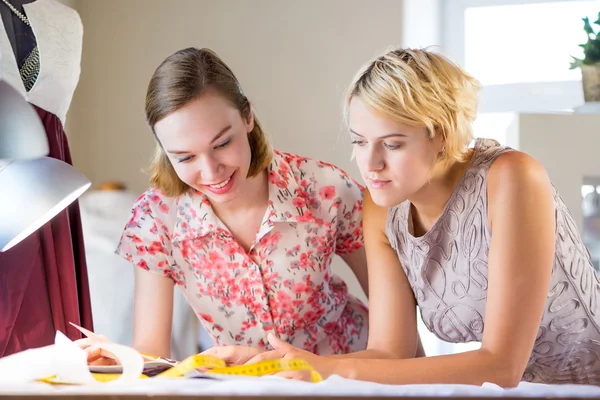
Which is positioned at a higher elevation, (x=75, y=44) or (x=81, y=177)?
(x=75, y=44)

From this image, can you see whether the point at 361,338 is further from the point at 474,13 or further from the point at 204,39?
the point at 474,13

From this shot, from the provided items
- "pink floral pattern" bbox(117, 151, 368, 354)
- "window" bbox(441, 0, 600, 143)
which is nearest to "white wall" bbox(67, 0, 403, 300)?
"window" bbox(441, 0, 600, 143)

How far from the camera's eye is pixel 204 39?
280 centimetres

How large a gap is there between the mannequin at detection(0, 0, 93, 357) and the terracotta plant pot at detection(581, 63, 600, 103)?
5.16 feet

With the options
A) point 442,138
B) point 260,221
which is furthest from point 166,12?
point 442,138

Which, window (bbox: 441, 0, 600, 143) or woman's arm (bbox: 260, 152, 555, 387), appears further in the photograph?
window (bbox: 441, 0, 600, 143)

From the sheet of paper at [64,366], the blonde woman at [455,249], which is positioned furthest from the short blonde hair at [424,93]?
the sheet of paper at [64,366]

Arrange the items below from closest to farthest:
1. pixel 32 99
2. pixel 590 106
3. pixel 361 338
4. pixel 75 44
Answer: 1. pixel 32 99
2. pixel 75 44
3. pixel 361 338
4. pixel 590 106

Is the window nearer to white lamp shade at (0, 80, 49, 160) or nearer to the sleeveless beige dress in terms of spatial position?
the sleeveless beige dress

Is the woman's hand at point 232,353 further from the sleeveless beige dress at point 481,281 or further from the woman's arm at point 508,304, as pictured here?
the sleeveless beige dress at point 481,281

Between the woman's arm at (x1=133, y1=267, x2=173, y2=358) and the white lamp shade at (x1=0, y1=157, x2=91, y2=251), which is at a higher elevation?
the white lamp shade at (x1=0, y1=157, x2=91, y2=251)

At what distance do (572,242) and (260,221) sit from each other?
701 mm

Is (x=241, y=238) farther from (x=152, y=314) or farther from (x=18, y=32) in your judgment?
(x=18, y=32)

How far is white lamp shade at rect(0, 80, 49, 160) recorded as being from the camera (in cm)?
91
